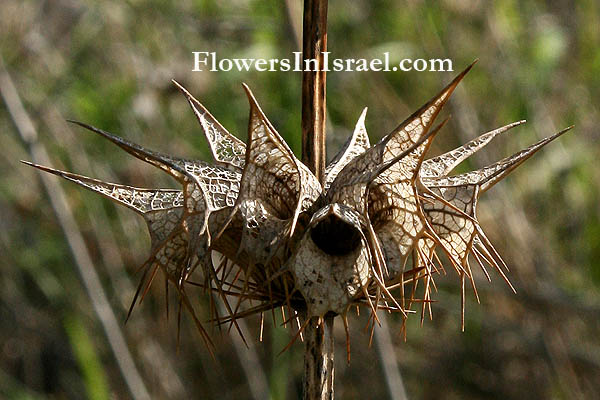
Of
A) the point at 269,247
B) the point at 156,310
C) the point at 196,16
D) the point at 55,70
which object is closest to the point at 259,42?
the point at 196,16

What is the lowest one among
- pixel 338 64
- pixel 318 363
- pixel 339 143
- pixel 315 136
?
pixel 318 363

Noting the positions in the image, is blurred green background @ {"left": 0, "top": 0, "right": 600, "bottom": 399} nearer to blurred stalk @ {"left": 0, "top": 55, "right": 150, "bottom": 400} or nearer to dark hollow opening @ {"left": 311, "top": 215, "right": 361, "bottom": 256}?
blurred stalk @ {"left": 0, "top": 55, "right": 150, "bottom": 400}

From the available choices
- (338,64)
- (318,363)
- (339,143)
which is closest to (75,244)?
(339,143)

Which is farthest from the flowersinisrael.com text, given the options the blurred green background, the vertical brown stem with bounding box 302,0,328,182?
the vertical brown stem with bounding box 302,0,328,182

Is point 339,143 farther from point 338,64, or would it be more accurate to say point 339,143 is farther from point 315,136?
point 315,136

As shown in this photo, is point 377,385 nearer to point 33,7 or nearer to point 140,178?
point 140,178

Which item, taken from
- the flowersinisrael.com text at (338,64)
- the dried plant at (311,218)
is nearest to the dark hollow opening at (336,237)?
the dried plant at (311,218)

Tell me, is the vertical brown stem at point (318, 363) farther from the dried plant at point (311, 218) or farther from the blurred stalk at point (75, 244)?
the blurred stalk at point (75, 244)
